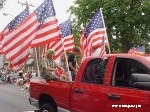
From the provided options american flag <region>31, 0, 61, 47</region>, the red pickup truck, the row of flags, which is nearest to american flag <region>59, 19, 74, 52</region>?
the row of flags

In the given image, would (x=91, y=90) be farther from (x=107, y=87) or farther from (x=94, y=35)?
(x=94, y=35)

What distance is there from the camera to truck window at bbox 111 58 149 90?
5082 millimetres

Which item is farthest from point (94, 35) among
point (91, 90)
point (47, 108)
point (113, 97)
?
point (113, 97)

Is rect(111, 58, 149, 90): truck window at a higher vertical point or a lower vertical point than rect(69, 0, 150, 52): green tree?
lower

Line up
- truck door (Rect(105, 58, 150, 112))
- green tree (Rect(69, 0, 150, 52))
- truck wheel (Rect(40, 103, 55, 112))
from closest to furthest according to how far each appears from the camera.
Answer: truck door (Rect(105, 58, 150, 112))
truck wheel (Rect(40, 103, 55, 112))
green tree (Rect(69, 0, 150, 52))

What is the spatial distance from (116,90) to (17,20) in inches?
198

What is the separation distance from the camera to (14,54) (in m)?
8.70

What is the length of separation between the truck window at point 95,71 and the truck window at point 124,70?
24 cm

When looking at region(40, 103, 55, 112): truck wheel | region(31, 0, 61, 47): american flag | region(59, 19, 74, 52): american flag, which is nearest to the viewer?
region(40, 103, 55, 112): truck wheel

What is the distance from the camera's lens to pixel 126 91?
4.80 meters

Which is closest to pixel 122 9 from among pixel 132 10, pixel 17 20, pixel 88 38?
pixel 132 10

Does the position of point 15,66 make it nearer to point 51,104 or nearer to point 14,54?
point 14,54

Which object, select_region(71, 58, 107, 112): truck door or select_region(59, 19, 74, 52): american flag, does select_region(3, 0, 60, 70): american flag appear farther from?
select_region(59, 19, 74, 52): american flag

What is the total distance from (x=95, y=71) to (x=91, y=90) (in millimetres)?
421
